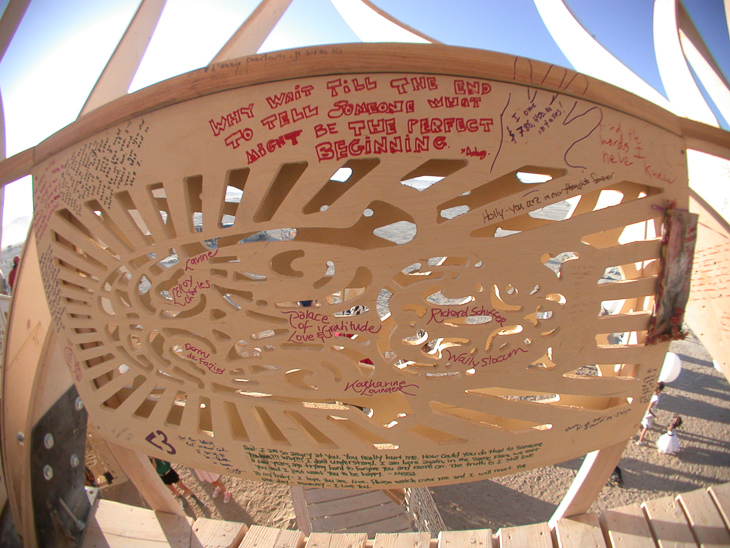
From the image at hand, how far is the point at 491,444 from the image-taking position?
57.3 inches

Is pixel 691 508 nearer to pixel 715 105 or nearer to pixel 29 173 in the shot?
pixel 715 105

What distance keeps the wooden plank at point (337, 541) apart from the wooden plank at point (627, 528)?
1091 mm

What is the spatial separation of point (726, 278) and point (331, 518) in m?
2.74

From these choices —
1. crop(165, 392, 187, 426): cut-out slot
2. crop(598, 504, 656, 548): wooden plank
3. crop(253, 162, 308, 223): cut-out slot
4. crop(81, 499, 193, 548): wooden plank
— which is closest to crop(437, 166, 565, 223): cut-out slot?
crop(253, 162, 308, 223): cut-out slot

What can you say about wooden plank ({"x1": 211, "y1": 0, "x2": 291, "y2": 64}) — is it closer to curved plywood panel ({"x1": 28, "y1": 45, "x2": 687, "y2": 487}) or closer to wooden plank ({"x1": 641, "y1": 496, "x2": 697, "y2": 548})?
curved plywood panel ({"x1": 28, "y1": 45, "x2": 687, "y2": 487})

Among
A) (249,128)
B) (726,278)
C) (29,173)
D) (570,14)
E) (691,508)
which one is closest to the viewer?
(249,128)

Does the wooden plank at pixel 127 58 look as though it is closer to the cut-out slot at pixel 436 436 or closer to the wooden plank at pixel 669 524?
the cut-out slot at pixel 436 436

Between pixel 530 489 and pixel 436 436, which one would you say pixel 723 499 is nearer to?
pixel 436 436

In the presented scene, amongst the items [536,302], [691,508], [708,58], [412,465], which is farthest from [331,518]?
[708,58]

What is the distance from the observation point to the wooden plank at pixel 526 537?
5.82 feet

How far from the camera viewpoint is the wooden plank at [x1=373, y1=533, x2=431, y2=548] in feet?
5.80

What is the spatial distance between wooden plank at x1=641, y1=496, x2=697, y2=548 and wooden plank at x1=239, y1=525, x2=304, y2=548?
1587 mm

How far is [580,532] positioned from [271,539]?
4.54 ft

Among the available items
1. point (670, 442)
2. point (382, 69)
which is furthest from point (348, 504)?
point (670, 442)
